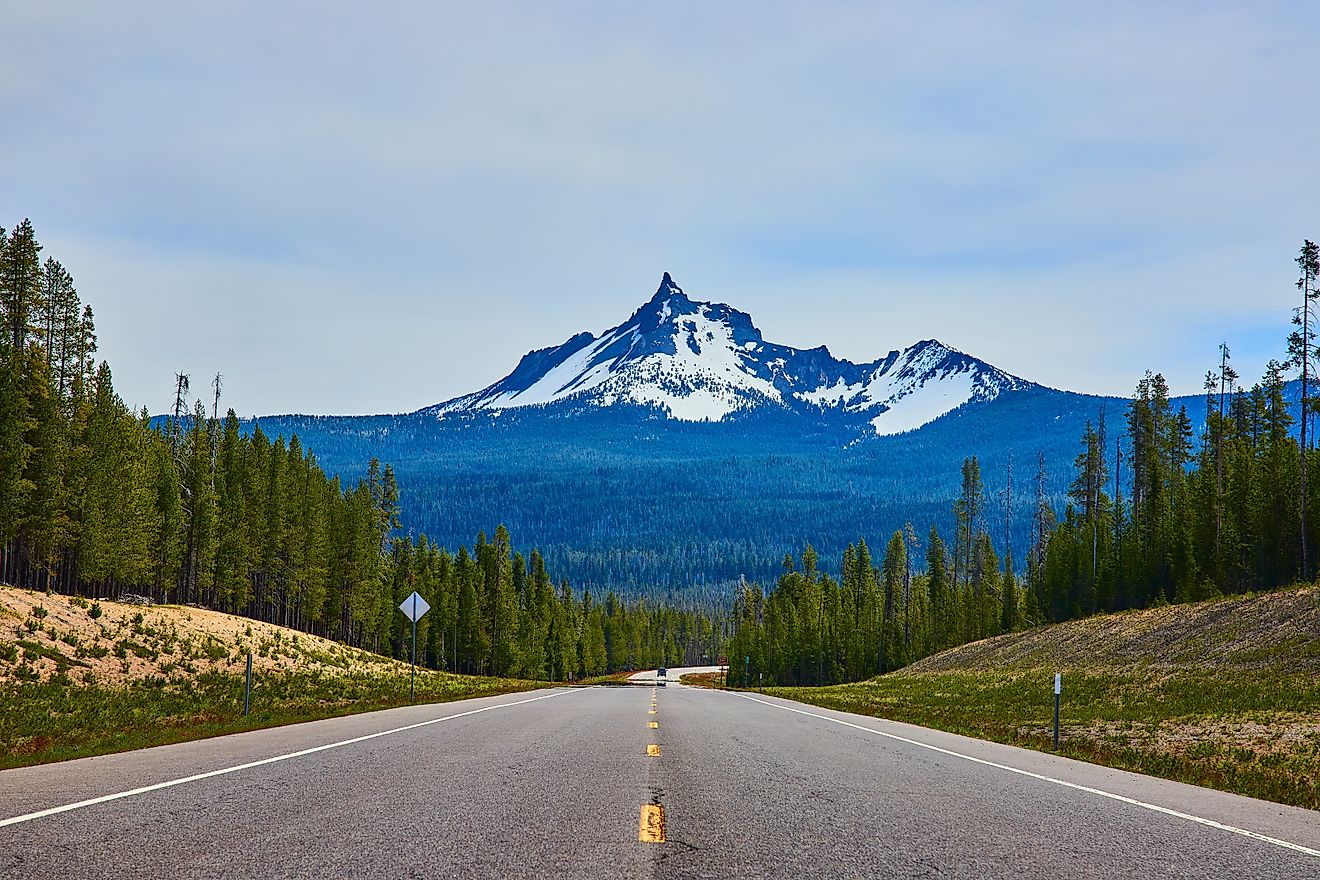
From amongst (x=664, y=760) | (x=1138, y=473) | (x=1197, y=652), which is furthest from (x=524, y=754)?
(x=1138, y=473)

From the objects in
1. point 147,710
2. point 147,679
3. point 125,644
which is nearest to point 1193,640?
point 147,710

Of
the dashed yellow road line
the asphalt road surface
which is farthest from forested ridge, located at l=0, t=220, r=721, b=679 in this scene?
the dashed yellow road line

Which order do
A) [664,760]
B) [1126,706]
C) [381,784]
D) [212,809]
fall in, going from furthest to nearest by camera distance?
[1126,706], [664,760], [381,784], [212,809]

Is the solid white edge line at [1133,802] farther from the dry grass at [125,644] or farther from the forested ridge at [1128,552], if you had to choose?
the forested ridge at [1128,552]

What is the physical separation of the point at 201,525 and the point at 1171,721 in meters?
60.2

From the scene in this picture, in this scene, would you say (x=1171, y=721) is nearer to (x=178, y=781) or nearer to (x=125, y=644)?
(x=178, y=781)

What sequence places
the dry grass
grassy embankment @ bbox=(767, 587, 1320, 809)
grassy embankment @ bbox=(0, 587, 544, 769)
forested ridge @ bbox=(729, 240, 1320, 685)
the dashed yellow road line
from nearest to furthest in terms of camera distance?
the dashed yellow road line
grassy embankment @ bbox=(0, 587, 544, 769)
grassy embankment @ bbox=(767, 587, 1320, 809)
the dry grass
forested ridge @ bbox=(729, 240, 1320, 685)

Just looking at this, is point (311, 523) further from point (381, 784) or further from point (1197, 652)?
point (381, 784)

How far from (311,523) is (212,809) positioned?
74.4m

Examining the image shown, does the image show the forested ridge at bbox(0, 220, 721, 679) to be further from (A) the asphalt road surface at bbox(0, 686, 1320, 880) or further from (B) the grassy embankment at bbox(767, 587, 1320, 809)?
(A) the asphalt road surface at bbox(0, 686, 1320, 880)

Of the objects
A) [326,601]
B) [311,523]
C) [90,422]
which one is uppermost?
[90,422]

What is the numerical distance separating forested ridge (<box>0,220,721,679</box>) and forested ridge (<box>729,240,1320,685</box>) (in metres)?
32.0

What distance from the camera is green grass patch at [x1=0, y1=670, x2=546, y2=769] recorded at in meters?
16.1

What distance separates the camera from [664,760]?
13.8m
